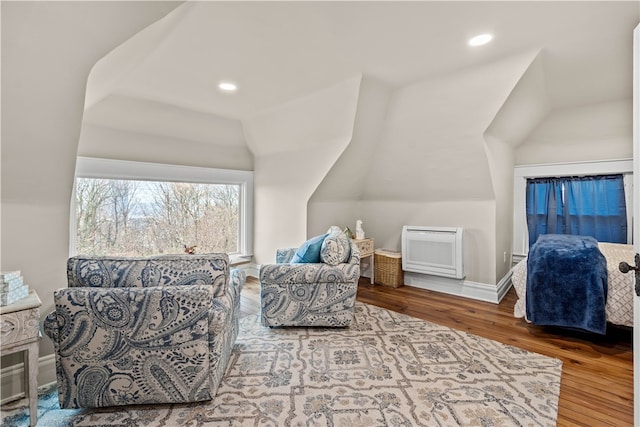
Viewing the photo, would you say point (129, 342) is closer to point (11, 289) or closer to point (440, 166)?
point (11, 289)

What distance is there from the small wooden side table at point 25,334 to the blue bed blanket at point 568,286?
3543 millimetres

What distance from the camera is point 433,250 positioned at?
3953 mm

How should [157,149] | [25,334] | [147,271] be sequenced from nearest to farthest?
[25,334] → [147,271] → [157,149]

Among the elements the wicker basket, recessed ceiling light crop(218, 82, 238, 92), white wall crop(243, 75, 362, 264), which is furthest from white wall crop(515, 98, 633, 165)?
recessed ceiling light crop(218, 82, 238, 92)

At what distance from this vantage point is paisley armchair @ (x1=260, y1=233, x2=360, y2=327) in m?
2.70

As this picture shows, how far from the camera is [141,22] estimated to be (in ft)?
5.65

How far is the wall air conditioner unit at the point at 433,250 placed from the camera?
377 cm

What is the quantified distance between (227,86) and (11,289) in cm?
223

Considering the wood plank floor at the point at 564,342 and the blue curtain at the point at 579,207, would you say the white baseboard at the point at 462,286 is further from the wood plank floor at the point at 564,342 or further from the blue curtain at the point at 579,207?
the blue curtain at the point at 579,207

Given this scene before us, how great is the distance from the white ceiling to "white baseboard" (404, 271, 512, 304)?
91.1 inches

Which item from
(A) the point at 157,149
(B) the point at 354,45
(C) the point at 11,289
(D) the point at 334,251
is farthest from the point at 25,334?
(B) the point at 354,45

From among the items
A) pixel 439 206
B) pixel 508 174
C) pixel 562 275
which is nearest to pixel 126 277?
pixel 562 275

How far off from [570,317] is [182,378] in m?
3.00

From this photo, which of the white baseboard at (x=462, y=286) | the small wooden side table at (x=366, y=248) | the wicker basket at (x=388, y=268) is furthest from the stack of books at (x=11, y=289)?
the white baseboard at (x=462, y=286)
